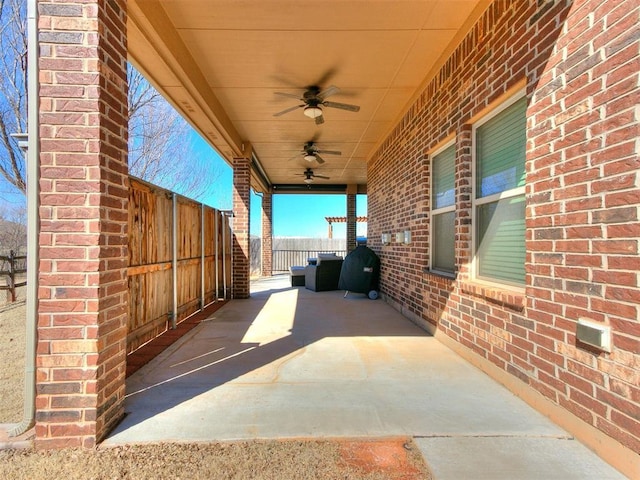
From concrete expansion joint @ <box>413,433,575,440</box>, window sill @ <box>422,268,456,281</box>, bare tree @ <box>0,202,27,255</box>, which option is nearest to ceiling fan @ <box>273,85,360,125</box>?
window sill @ <box>422,268,456,281</box>

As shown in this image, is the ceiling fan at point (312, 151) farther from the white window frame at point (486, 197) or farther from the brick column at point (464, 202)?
the white window frame at point (486, 197)

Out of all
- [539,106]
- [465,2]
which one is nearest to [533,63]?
[539,106]

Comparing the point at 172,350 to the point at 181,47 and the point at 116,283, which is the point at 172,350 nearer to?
the point at 116,283

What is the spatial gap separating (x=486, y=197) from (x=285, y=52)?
8.71ft

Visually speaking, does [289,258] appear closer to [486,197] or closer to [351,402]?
[486,197]

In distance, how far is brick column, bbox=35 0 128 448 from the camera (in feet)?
6.75

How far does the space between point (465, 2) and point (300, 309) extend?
16.1 feet

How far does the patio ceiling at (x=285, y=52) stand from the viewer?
332cm

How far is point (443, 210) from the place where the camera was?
182 inches

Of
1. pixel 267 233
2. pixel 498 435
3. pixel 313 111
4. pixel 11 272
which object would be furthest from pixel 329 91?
pixel 267 233

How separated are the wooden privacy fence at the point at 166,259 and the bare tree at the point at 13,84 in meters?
2.82

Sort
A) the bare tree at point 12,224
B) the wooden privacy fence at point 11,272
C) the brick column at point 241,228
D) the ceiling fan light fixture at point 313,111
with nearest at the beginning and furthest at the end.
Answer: the bare tree at point 12,224, the ceiling fan light fixture at point 313,111, the wooden privacy fence at point 11,272, the brick column at point 241,228

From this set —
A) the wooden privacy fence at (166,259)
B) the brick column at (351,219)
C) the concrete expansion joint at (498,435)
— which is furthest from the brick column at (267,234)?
the concrete expansion joint at (498,435)

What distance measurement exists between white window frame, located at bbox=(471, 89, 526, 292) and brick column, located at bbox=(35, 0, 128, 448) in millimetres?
3027
